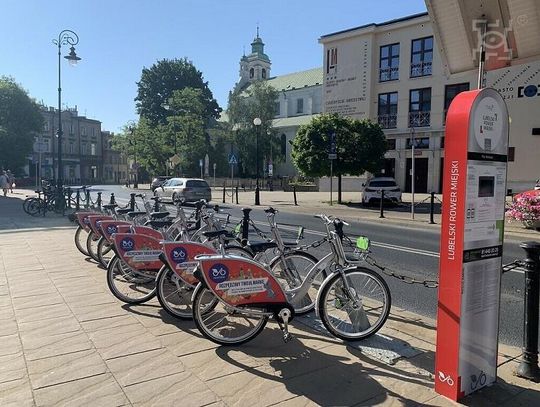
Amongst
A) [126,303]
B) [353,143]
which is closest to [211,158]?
[353,143]

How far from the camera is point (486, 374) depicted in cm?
346

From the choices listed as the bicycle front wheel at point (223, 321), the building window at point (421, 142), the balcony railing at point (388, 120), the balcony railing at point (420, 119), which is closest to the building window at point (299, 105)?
the balcony railing at point (388, 120)

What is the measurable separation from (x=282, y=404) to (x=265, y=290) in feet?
4.06

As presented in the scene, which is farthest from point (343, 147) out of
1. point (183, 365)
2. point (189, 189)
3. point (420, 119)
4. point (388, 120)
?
point (183, 365)

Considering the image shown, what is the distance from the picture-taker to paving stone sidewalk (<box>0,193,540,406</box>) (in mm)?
3332

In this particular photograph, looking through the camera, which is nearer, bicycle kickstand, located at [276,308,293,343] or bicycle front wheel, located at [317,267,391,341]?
bicycle kickstand, located at [276,308,293,343]

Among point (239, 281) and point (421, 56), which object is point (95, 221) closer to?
point (239, 281)

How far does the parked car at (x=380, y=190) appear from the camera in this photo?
2462 centimetres

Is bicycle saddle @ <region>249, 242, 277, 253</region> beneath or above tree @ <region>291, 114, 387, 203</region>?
beneath

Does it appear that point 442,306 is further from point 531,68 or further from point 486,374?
point 531,68

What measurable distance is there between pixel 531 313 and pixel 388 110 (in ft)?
120

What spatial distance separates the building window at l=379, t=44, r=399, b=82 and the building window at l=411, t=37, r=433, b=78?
55.1 inches

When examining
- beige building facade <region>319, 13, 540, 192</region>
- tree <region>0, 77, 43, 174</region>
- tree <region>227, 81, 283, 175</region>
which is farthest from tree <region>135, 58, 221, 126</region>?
beige building facade <region>319, 13, 540, 192</region>

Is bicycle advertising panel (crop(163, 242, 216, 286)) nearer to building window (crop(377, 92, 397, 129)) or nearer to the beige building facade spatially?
the beige building facade
